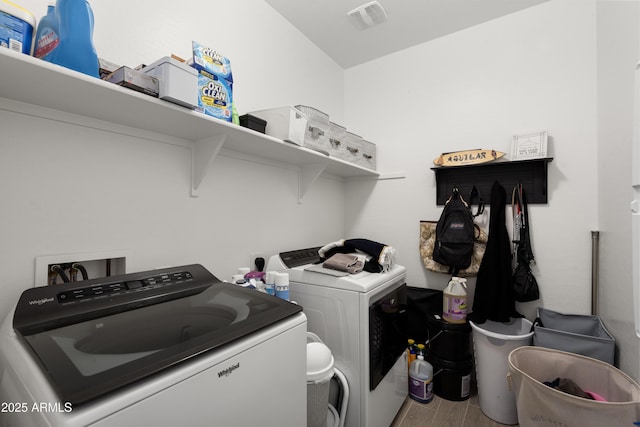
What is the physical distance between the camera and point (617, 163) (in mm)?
1476

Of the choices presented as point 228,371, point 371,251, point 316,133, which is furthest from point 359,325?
point 316,133

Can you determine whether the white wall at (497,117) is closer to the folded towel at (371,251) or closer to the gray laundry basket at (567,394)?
the gray laundry basket at (567,394)

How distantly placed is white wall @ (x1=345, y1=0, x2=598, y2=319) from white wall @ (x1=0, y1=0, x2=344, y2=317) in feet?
2.84

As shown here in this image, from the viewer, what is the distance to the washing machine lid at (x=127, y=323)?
58cm

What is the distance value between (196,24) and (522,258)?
8.45ft

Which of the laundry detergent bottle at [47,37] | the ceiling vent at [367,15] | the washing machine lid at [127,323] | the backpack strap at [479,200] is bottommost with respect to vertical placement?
the washing machine lid at [127,323]

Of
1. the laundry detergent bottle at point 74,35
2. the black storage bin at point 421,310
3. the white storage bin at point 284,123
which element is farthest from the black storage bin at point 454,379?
the laundry detergent bottle at point 74,35

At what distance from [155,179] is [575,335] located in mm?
2460

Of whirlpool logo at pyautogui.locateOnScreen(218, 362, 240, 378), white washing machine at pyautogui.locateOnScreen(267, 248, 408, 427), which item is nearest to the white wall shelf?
white washing machine at pyautogui.locateOnScreen(267, 248, 408, 427)

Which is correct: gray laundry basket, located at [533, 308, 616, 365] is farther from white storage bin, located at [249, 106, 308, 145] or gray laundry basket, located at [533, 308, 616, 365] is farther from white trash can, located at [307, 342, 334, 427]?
white storage bin, located at [249, 106, 308, 145]

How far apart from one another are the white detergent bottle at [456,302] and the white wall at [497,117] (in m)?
0.31

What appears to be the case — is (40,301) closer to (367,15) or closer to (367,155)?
(367,155)

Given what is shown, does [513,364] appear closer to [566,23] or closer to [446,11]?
[566,23]

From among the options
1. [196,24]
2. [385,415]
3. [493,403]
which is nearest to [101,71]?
[196,24]
